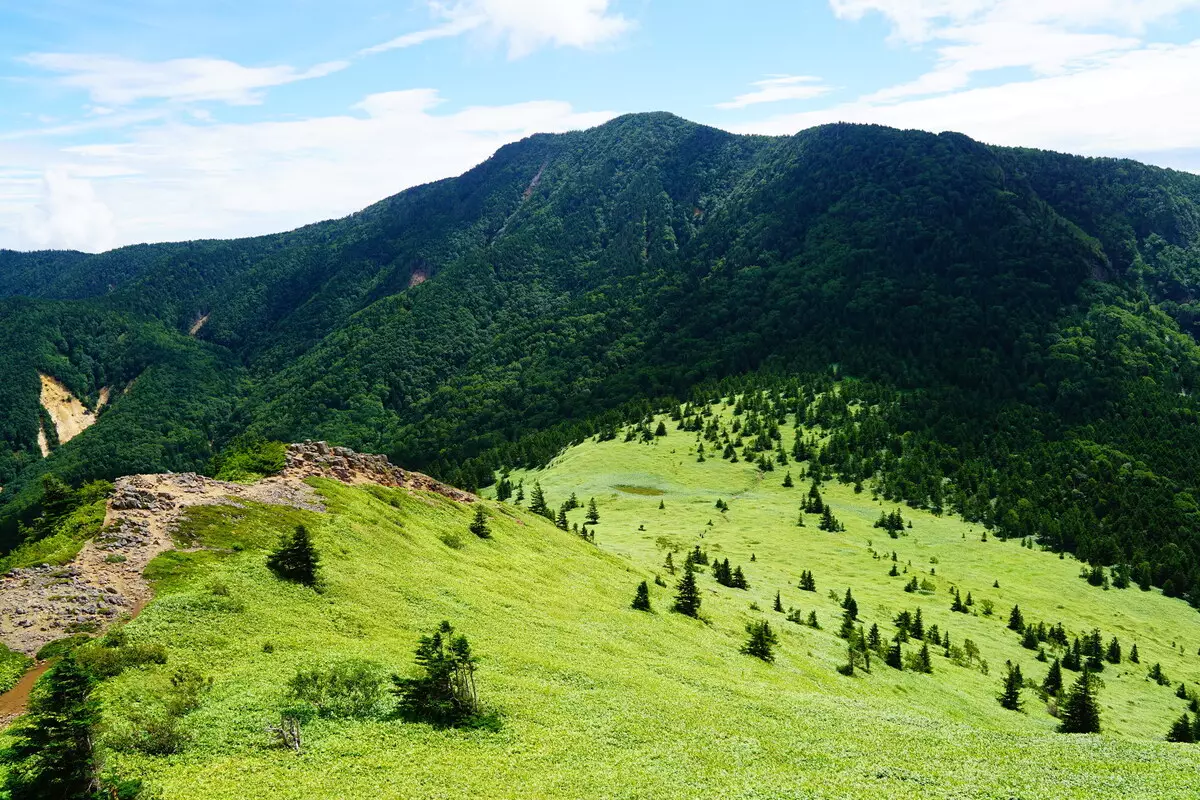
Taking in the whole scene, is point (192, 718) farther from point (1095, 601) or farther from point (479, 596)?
point (1095, 601)

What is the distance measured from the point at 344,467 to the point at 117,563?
102ft

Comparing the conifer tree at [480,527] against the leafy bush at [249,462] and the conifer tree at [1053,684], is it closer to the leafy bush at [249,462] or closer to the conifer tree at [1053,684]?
the leafy bush at [249,462]

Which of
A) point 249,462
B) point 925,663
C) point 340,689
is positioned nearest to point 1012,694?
point 925,663

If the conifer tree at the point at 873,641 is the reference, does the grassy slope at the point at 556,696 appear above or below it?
above

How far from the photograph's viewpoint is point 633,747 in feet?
111

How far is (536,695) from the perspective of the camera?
38062 mm

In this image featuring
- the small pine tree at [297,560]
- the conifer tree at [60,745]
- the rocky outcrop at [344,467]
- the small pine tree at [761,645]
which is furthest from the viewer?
the rocky outcrop at [344,467]

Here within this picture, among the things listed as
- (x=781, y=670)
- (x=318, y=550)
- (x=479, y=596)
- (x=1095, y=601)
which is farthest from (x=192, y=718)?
(x=1095, y=601)

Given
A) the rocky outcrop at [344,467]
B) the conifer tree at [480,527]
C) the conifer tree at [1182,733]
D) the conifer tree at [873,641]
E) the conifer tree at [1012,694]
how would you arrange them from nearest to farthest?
the conifer tree at [1182,733]
the rocky outcrop at [344,467]
the conifer tree at [1012,694]
the conifer tree at [480,527]
the conifer tree at [873,641]

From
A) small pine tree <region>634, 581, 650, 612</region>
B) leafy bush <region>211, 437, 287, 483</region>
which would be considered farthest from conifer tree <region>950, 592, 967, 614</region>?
leafy bush <region>211, 437, 287, 483</region>

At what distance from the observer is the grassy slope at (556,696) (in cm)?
2911

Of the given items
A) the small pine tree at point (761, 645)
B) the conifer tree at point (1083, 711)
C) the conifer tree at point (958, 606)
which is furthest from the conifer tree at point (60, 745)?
the conifer tree at point (958, 606)

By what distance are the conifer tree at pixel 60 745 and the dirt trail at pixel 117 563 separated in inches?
432

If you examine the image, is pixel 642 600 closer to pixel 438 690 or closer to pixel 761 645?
pixel 761 645
